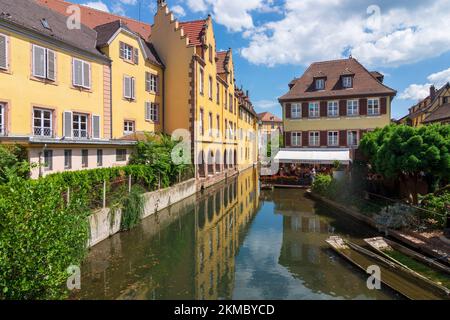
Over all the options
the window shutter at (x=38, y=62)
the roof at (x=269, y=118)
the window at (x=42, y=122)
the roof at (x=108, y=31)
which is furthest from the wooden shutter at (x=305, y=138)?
the roof at (x=269, y=118)

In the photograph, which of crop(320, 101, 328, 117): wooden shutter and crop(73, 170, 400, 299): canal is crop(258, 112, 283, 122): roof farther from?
crop(73, 170, 400, 299): canal

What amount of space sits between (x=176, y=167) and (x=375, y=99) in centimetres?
1950

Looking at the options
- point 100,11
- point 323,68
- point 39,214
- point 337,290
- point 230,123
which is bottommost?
point 337,290

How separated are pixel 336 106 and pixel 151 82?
56.0ft

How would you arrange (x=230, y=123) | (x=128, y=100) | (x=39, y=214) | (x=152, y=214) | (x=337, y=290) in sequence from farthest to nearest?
(x=230, y=123) → (x=128, y=100) → (x=152, y=214) → (x=337, y=290) → (x=39, y=214)

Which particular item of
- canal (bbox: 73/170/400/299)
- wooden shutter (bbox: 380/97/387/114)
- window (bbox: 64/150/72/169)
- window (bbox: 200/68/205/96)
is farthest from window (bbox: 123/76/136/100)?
wooden shutter (bbox: 380/97/387/114)

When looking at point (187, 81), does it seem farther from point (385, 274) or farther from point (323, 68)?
point (385, 274)

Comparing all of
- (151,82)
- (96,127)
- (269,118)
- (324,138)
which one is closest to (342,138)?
(324,138)

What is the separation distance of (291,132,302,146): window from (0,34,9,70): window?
934 inches

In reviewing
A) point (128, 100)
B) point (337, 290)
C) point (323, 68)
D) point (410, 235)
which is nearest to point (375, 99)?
point (323, 68)

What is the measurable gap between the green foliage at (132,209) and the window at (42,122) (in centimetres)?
672

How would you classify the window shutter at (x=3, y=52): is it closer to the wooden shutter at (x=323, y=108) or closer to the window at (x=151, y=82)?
the window at (x=151, y=82)

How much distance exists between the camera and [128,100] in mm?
23562

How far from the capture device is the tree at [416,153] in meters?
13.4
